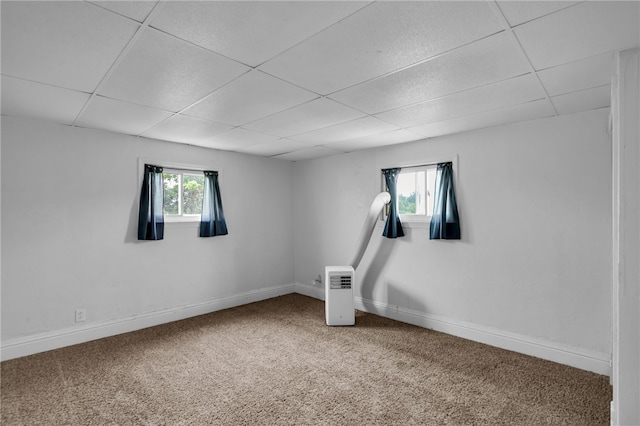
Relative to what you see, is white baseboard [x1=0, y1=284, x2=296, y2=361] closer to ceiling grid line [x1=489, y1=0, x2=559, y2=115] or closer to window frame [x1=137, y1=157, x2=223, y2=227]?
window frame [x1=137, y1=157, x2=223, y2=227]

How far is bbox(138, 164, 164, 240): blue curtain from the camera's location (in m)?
3.86

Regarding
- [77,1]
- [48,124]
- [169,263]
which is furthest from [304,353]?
[48,124]

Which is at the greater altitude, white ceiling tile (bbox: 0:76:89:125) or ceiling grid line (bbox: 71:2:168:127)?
white ceiling tile (bbox: 0:76:89:125)

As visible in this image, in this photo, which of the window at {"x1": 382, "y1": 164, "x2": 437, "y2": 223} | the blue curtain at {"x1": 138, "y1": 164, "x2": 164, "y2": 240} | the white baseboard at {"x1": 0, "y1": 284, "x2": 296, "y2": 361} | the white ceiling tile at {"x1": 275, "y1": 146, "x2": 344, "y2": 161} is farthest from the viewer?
the white ceiling tile at {"x1": 275, "y1": 146, "x2": 344, "y2": 161}

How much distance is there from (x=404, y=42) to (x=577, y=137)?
2246 mm

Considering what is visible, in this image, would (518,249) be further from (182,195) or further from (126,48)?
(182,195)

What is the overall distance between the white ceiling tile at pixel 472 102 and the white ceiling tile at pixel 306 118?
386 millimetres

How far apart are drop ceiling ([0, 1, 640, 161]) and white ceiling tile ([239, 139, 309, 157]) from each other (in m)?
0.90

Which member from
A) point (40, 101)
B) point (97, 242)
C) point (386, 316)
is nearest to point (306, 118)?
point (40, 101)

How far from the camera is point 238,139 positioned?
13.2ft

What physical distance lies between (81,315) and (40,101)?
2190mm

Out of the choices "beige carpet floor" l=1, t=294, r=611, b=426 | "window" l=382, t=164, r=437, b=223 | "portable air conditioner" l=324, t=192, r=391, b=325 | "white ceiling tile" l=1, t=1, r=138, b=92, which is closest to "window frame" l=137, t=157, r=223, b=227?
"beige carpet floor" l=1, t=294, r=611, b=426

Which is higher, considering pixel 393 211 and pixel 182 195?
pixel 182 195

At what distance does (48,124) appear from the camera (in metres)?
3.29
